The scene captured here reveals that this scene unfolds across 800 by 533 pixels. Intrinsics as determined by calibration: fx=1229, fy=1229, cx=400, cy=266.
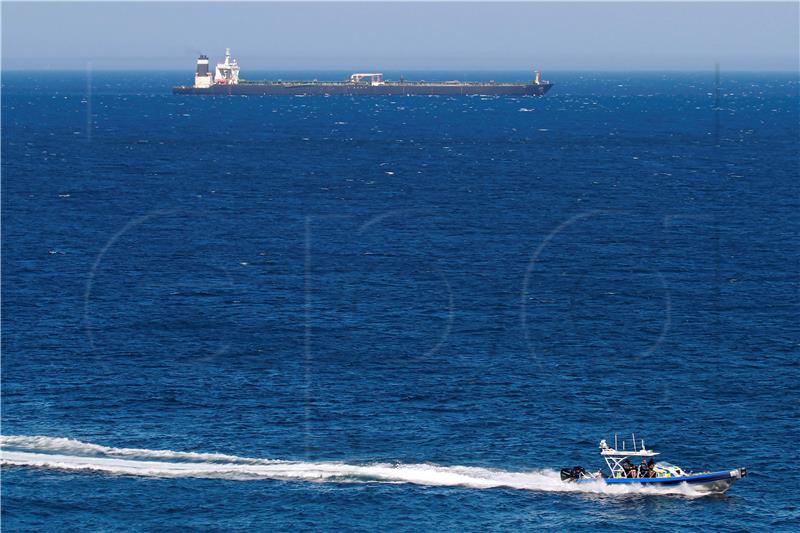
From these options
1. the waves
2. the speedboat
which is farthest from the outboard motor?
the waves

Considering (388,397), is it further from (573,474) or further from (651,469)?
(651,469)

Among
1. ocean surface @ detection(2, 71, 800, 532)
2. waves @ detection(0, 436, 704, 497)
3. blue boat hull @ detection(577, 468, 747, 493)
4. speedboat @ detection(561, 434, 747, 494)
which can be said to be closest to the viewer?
ocean surface @ detection(2, 71, 800, 532)

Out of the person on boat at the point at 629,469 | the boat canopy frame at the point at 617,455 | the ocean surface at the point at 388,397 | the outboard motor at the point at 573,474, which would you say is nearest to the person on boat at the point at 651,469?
the boat canopy frame at the point at 617,455

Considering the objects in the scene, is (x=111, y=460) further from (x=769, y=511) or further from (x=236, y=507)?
(x=769, y=511)

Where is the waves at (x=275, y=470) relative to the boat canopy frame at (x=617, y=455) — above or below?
below

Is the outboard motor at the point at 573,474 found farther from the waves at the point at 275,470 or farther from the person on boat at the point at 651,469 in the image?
the person on boat at the point at 651,469

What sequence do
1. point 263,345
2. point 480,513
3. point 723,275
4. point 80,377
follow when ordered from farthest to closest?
→ point 723,275
point 263,345
point 80,377
point 480,513

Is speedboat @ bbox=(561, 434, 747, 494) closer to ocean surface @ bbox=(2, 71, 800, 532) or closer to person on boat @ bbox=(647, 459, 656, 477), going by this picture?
person on boat @ bbox=(647, 459, 656, 477)

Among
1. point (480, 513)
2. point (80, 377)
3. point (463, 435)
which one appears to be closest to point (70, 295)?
point (80, 377)

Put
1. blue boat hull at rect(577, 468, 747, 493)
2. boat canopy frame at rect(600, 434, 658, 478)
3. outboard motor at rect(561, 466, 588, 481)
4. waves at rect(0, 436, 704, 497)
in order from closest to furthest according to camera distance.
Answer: blue boat hull at rect(577, 468, 747, 493), outboard motor at rect(561, 466, 588, 481), boat canopy frame at rect(600, 434, 658, 478), waves at rect(0, 436, 704, 497)
